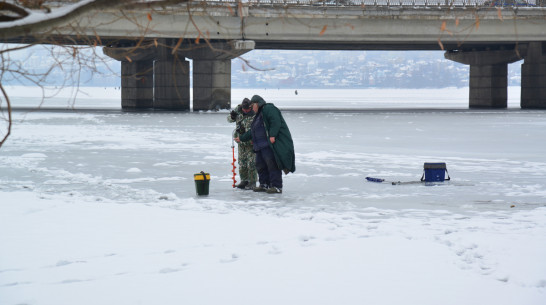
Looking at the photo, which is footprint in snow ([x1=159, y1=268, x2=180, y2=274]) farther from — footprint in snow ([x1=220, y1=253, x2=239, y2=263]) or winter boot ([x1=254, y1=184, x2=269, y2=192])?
winter boot ([x1=254, y1=184, x2=269, y2=192])

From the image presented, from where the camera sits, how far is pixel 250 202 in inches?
445

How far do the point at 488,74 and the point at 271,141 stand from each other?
5172 cm

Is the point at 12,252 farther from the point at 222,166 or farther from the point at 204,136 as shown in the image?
the point at 204,136

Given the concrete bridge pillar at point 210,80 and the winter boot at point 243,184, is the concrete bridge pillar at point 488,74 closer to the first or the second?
the concrete bridge pillar at point 210,80

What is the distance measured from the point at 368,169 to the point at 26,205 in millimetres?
7653

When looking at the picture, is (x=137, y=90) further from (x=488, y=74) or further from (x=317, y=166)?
(x=317, y=166)

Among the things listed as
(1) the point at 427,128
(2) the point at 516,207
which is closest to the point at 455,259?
(2) the point at 516,207

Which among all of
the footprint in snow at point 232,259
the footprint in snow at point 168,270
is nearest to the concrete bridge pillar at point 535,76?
the footprint in snow at point 232,259

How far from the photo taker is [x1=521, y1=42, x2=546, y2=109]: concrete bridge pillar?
181ft

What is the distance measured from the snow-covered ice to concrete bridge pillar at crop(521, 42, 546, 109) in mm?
40085

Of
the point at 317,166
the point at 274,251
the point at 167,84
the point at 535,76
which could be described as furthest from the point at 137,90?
the point at 274,251

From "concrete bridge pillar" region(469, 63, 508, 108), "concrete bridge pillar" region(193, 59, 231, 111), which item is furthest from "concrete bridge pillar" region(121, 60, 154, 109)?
"concrete bridge pillar" region(469, 63, 508, 108)

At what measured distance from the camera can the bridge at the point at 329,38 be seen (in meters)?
42.0

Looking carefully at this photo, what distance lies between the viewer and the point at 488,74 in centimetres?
5997
